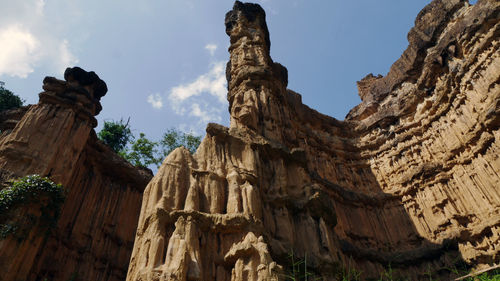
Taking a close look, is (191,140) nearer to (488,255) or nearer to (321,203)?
(321,203)

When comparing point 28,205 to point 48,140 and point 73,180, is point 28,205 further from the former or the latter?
point 73,180

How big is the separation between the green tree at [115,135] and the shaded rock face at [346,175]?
971cm

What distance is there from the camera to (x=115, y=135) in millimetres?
25062

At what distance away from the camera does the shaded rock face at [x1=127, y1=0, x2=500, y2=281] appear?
8727 millimetres

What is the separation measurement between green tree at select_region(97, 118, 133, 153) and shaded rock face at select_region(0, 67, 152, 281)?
23.4ft

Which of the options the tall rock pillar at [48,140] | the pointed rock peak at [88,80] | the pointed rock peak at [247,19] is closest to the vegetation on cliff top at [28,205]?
the tall rock pillar at [48,140]

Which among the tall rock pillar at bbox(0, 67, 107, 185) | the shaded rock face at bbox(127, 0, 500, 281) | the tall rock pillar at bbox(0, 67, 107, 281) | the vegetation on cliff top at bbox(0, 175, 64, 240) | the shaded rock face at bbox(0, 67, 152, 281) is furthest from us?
the tall rock pillar at bbox(0, 67, 107, 185)

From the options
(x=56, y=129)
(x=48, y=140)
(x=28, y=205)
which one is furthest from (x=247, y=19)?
(x=28, y=205)

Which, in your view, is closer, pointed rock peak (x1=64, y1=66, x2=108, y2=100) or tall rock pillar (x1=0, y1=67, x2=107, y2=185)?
tall rock pillar (x1=0, y1=67, x2=107, y2=185)

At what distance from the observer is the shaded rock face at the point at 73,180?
12969mm

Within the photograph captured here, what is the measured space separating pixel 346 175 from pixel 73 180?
14.8m

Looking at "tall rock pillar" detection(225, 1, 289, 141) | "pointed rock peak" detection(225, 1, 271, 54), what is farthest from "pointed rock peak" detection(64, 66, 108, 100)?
"pointed rock peak" detection(225, 1, 271, 54)

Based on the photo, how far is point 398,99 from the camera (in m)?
22.7

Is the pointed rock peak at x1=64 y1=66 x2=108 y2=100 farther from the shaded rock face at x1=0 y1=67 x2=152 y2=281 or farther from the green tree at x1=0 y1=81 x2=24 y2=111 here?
the green tree at x1=0 y1=81 x2=24 y2=111
